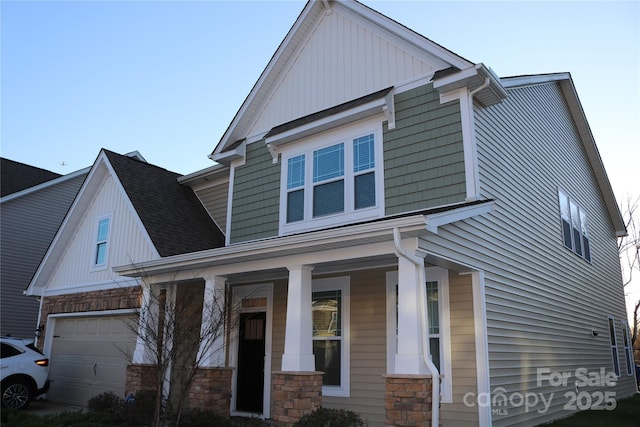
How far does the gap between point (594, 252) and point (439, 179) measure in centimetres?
918

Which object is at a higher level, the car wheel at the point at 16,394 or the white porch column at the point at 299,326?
the white porch column at the point at 299,326

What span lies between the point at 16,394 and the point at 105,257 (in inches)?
139

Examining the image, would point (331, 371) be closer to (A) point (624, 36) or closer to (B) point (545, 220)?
(B) point (545, 220)

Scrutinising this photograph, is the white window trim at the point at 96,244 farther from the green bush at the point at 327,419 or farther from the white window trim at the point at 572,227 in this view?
the white window trim at the point at 572,227

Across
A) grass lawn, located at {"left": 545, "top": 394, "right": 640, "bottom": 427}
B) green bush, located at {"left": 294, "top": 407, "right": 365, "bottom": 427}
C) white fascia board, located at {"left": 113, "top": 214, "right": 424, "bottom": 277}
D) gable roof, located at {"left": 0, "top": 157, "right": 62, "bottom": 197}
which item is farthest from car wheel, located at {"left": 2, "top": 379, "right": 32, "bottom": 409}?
grass lawn, located at {"left": 545, "top": 394, "right": 640, "bottom": 427}

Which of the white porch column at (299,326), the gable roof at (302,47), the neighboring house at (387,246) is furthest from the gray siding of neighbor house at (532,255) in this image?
the white porch column at (299,326)

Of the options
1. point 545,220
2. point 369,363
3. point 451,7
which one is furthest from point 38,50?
point 545,220

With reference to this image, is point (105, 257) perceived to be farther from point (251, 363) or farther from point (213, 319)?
point (213, 319)

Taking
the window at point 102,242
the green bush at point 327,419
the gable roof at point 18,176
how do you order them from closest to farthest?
1. the green bush at point 327,419
2. the window at point 102,242
3. the gable roof at point 18,176

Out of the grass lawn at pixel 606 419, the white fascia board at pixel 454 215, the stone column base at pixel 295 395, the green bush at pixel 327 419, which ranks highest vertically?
the white fascia board at pixel 454 215

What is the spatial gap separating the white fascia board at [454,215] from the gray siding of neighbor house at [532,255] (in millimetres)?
250

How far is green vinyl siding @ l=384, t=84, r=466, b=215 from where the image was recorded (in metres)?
8.36

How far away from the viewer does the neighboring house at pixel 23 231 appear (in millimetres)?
17141

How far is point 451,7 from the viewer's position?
34.4 feet
